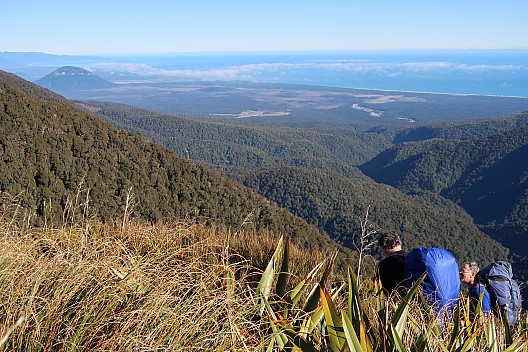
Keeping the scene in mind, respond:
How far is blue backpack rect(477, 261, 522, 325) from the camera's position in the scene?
3193 mm

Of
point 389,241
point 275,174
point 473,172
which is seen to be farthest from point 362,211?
point 473,172

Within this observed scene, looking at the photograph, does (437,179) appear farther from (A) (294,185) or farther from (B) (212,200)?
(B) (212,200)

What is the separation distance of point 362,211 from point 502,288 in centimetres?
4580

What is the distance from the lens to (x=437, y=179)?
92.1 m

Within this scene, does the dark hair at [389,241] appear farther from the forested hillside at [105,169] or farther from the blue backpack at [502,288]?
the forested hillside at [105,169]

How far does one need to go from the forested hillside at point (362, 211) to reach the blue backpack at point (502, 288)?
36864 millimetres

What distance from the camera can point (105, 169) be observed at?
70.5ft

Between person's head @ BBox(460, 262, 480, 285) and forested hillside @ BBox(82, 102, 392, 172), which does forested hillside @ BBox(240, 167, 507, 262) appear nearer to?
forested hillside @ BBox(82, 102, 392, 172)

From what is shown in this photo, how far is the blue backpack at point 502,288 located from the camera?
3.19 metres

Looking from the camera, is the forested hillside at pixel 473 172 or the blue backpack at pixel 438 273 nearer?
the blue backpack at pixel 438 273

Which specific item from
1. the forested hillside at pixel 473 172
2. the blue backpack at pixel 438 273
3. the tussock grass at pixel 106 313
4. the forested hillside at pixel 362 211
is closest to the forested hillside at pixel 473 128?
the forested hillside at pixel 473 172

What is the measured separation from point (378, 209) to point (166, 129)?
63.2 m

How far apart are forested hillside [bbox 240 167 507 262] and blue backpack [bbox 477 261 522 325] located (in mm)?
Answer: 36864

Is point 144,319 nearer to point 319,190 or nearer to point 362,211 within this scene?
point 362,211
